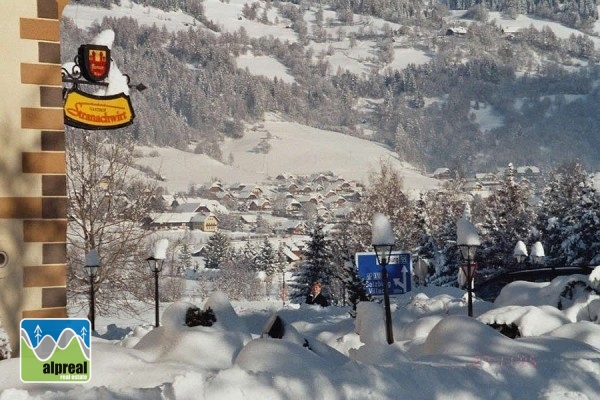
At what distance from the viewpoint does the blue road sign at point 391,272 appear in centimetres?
1658

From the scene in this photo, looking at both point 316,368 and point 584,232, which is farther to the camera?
point 584,232

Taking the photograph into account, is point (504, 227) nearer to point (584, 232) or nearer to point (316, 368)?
point (584, 232)

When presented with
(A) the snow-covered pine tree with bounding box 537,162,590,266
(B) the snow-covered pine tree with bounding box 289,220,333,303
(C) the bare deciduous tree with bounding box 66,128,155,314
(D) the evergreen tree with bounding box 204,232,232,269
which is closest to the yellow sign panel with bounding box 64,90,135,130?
(C) the bare deciduous tree with bounding box 66,128,155,314

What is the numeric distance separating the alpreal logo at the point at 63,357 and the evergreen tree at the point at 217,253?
4825 inches

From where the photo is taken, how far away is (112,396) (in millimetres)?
5582

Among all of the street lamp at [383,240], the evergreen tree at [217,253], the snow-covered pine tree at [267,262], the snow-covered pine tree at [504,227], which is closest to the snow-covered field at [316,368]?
the street lamp at [383,240]

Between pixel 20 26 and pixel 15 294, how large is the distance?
237 cm

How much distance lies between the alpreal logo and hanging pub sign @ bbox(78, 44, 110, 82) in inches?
207

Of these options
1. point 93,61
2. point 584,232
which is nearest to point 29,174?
point 93,61

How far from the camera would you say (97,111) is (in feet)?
36.6

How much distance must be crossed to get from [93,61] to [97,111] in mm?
681

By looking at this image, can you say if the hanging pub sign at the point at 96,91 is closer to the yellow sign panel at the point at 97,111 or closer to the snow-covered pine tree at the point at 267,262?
the yellow sign panel at the point at 97,111

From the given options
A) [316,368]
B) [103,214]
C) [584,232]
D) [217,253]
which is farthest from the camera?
[217,253]

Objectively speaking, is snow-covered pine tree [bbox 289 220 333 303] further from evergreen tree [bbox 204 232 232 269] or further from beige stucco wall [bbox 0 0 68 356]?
evergreen tree [bbox 204 232 232 269]
